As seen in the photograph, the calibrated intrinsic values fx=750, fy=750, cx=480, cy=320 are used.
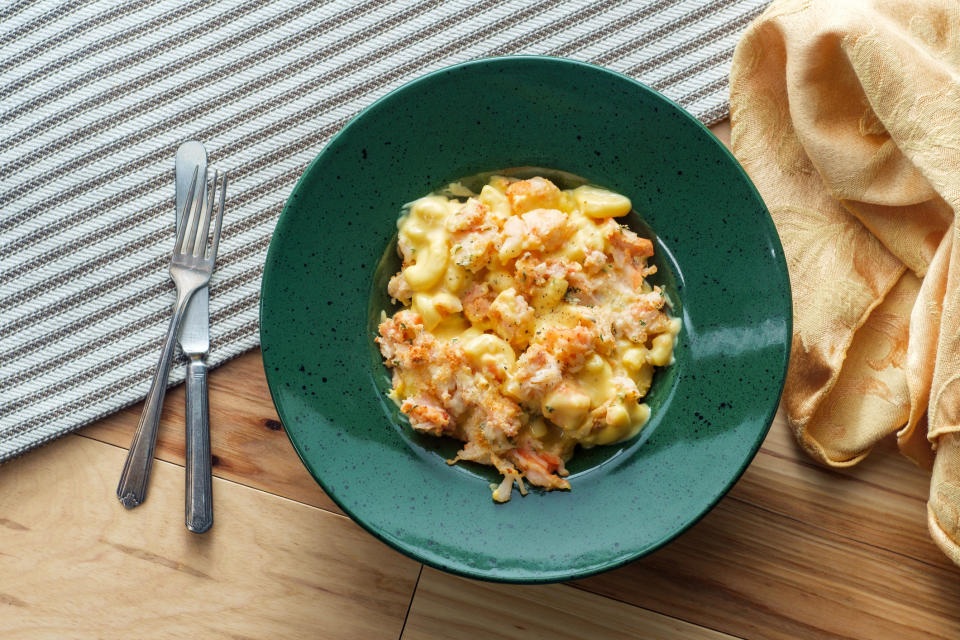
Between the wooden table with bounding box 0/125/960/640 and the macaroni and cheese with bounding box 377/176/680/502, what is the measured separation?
0.39 meters

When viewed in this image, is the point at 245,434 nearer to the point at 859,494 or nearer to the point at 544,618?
the point at 544,618

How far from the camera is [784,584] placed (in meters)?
1.62

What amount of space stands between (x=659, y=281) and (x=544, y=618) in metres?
0.77

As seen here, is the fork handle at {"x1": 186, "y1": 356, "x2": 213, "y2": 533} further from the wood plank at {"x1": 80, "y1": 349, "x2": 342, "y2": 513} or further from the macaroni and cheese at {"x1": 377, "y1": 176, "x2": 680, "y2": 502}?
the macaroni and cheese at {"x1": 377, "y1": 176, "x2": 680, "y2": 502}

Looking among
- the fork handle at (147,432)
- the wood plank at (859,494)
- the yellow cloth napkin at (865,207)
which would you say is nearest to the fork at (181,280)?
the fork handle at (147,432)

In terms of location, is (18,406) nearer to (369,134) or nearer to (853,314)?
(369,134)

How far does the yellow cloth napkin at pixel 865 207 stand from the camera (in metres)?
1.44

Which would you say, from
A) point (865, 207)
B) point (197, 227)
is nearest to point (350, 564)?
point (197, 227)

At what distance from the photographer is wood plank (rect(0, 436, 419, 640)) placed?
1639mm

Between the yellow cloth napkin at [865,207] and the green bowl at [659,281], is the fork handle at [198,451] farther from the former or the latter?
the yellow cloth napkin at [865,207]

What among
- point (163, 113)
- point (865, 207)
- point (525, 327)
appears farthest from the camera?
point (163, 113)

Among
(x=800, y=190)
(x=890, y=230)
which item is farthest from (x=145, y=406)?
(x=890, y=230)

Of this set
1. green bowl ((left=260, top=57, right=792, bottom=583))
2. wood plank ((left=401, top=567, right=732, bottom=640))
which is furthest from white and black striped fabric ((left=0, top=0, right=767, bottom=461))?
wood plank ((left=401, top=567, right=732, bottom=640))

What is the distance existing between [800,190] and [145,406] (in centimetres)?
147
